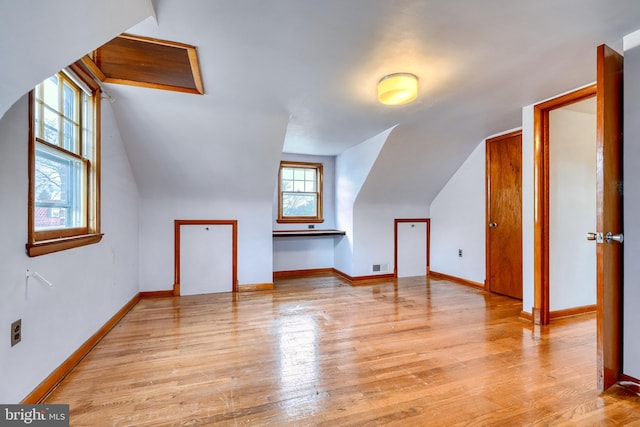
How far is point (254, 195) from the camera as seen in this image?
416 centimetres

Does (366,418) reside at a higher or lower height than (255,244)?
lower

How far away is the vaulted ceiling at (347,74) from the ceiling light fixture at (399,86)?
0.21 ft

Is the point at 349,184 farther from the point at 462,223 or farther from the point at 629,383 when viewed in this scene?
the point at 629,383

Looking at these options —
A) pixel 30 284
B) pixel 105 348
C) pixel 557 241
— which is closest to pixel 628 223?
pixel 557 241

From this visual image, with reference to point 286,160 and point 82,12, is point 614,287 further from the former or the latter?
point 286,160

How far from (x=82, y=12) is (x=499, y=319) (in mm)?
3894

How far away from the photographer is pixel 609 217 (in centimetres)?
177

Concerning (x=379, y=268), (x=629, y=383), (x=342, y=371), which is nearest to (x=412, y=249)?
(x=379, y=268)

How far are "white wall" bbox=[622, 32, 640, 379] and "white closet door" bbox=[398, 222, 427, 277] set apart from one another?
3192 millimetres

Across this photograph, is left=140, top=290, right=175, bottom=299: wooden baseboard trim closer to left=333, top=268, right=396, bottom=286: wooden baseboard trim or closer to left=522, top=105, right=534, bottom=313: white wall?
left=333, top=268, right=396, bottom=286: wooden baseboard trim

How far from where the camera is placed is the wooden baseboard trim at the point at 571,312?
292 centimetres

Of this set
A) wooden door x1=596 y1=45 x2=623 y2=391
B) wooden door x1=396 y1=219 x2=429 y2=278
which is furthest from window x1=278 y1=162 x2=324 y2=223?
wooden door x1=596 y1=45 x2=623 y2=391

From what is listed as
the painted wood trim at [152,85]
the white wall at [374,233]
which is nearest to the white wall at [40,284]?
the painted wood trim at [152,85]

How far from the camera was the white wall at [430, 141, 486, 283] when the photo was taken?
13.7 feet
